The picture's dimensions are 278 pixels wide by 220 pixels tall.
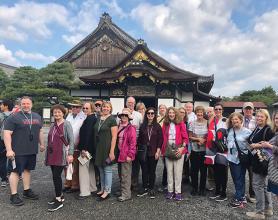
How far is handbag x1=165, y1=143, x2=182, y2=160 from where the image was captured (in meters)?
4.53

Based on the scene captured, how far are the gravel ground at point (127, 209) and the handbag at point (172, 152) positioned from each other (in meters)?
0.76

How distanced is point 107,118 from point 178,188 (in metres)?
1.75

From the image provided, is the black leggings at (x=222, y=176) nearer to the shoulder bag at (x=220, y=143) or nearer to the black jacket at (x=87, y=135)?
the shoulder bag at (x=220, y=143)

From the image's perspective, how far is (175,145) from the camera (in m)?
4.60

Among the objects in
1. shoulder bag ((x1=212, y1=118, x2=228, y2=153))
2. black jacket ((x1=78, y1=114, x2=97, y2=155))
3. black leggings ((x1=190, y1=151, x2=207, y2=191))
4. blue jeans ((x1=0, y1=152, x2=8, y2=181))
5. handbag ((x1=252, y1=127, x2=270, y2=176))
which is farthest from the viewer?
blue jeans ((x1=0, y1=152, x2=8, y2=181))

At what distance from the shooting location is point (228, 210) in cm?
409

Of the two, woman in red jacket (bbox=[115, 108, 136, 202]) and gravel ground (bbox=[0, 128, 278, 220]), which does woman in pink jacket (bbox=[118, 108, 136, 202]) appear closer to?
woman in red jacket (bbox=[115, 108, 136, 202])

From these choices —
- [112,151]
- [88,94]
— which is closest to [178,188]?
[112,151]

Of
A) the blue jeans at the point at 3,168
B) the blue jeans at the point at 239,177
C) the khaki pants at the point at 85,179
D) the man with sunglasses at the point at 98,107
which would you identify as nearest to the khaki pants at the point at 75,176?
the khaki pants at the point at 85,179

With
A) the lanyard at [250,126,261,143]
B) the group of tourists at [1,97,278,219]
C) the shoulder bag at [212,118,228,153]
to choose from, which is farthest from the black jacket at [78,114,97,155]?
the lanyard at [250,126,261,143]

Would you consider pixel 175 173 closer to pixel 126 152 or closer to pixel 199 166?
pixel 199 166

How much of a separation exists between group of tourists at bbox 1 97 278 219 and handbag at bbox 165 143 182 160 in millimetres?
17

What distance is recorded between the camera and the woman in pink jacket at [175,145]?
459cm

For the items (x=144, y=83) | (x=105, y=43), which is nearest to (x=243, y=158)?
(x=144, y=83)
